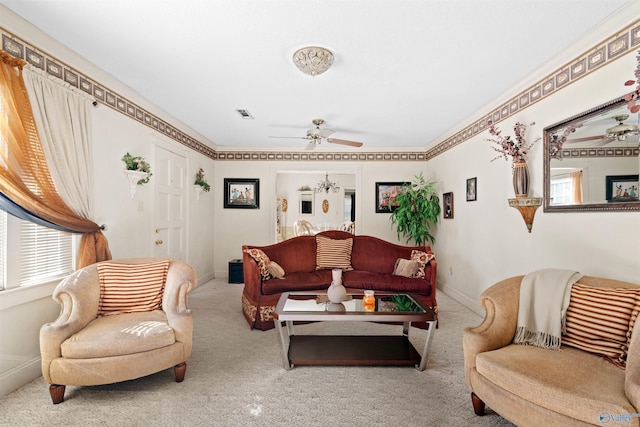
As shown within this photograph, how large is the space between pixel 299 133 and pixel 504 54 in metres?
3.16

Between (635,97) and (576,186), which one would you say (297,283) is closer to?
(576,186)

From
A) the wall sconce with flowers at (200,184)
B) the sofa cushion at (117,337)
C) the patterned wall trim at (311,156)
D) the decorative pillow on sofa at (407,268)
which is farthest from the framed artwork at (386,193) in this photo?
the sofa cushion at (117,337)

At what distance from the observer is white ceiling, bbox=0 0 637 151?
2113 mm

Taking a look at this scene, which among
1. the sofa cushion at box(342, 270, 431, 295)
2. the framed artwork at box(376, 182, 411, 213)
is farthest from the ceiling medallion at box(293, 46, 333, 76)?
the framed artwork at box(376, 182, 411, 213)

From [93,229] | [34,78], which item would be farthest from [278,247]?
[34,78]

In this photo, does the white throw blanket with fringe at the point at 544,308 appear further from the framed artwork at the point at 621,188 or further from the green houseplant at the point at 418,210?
the green houseplant at the point at 418,210

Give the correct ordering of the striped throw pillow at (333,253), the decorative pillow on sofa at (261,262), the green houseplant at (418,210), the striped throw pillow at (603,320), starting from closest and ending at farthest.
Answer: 1. the striped throw pillow at (603,320)
2. the decorative pillow on sofa at (261,262)
3. the striped throw pillow at (333,253)
4. the green houseplant at (418,210)

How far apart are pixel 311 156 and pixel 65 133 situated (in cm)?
423

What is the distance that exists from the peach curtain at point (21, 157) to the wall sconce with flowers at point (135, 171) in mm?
1012

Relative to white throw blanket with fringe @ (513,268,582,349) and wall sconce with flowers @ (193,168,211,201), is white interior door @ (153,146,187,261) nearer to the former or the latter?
wall sconce with flowers @ (193,168,211,201)

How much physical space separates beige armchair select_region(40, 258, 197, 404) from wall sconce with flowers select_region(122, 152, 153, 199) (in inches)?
46.5

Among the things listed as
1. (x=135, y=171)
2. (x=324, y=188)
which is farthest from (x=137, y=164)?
(x=324, y=188)

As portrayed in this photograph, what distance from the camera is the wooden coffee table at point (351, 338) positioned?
2.51m

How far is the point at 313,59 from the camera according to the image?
2670 millimetres
